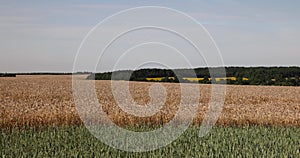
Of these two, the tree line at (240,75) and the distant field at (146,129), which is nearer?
the distant field at (146,129)

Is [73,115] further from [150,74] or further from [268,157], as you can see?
[150,74]

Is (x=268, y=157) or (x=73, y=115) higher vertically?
(x=268, y=157)

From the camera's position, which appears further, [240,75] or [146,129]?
[240,75]

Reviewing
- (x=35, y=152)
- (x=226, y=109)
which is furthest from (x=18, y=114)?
(x=226, y=109)

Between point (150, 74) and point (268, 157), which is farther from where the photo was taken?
point (150, 74)

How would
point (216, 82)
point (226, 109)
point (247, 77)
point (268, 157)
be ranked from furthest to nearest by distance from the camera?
point (247, 77)
point (216, 82)
point (226, 109)
point (268, 157)

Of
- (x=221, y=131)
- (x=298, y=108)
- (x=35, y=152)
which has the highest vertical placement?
(x=35, y=152)

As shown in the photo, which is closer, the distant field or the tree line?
the distant field

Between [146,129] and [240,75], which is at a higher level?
[146,129]

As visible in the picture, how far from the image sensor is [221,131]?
12.6m

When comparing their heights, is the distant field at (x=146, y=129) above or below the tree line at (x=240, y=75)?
above

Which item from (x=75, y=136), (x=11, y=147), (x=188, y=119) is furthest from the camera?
(x=188, y=119)

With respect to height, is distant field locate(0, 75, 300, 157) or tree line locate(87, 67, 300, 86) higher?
distant field locate(0, 75, 300, 157)

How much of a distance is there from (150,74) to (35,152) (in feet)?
159
